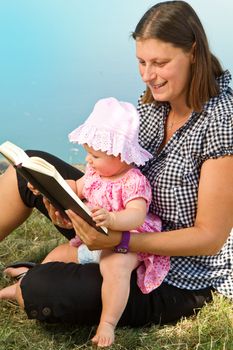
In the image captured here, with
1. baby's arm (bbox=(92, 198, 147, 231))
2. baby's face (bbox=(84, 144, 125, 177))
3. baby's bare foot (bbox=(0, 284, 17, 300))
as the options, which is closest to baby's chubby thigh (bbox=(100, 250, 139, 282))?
baby's arm (bbox=(92, 198, 147, 231))

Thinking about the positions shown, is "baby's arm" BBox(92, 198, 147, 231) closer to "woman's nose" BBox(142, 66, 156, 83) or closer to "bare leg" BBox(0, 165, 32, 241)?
"woman's nose" BBox(142, 66, 156, 83)

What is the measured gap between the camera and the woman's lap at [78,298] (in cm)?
332

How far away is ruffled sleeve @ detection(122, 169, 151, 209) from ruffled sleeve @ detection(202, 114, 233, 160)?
0.29m

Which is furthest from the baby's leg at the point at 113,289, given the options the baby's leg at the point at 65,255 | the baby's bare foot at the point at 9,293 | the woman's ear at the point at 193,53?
the woman's ear at the point at 193,53

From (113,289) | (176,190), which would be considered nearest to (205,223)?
(176,190)

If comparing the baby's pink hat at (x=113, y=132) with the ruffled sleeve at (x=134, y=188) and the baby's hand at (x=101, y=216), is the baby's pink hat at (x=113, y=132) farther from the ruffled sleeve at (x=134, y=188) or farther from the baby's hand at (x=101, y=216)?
the baby's hand at (x=101, y=216)

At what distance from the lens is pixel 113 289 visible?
3219 millimetres

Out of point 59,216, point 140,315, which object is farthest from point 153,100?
point 140,315

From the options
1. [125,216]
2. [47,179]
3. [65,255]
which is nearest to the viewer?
[47,179]

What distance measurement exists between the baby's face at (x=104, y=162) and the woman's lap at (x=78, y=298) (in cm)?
45

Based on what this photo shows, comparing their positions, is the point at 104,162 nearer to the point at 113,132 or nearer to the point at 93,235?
the point at 113,132

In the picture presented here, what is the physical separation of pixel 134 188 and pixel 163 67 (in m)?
0.52

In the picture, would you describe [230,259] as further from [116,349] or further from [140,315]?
[116,349]

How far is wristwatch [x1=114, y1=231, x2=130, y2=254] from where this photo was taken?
316 centimetres
